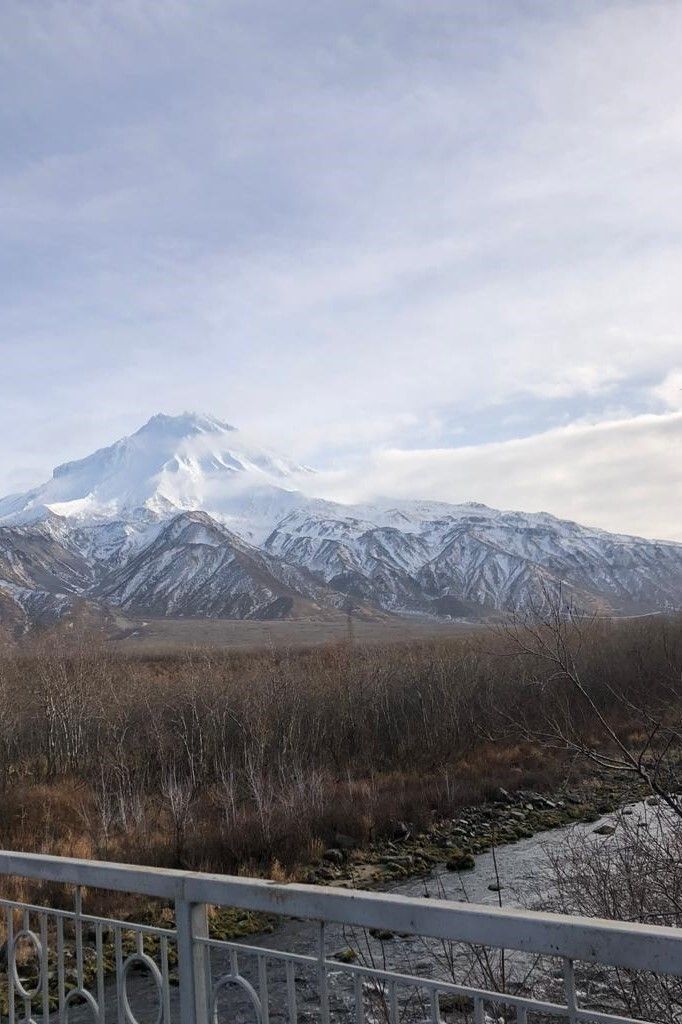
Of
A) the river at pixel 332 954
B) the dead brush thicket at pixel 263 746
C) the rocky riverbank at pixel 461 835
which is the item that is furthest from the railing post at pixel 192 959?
the dead brush thicket at pixel 263 746

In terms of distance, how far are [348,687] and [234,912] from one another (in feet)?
50.8

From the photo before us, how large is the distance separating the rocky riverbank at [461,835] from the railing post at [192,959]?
14523mm

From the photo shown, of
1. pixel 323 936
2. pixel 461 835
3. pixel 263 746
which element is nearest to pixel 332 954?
pixel 323 936

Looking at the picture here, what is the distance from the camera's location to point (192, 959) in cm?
279

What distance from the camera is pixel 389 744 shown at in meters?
29.4

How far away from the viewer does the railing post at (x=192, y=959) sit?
2766 millimetres

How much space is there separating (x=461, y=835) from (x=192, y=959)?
1815 centimetres

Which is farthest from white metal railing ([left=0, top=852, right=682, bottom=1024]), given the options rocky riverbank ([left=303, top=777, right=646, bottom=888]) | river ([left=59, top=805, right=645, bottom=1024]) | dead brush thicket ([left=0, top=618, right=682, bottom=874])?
dead brush thicket ([left=0, top=618, right=682, bottom=874])

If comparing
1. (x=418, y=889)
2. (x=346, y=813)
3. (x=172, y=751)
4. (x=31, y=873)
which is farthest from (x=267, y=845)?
(x=31, y=873)

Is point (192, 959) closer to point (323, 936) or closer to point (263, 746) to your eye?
point (323, 936)

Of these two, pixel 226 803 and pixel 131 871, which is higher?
pixel 131 871

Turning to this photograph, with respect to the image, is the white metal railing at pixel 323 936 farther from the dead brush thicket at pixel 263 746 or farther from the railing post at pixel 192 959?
the dead brush thicket at pixel 263 746

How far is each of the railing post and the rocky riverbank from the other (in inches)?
572

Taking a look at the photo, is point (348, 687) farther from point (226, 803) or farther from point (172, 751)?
point (226, 803)
